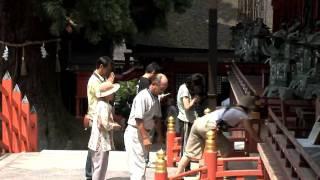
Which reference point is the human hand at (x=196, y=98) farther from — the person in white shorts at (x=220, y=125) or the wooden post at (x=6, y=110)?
the wooden post at (x=6, y=110)

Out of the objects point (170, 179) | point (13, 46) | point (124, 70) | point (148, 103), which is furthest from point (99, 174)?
point (124, 70)

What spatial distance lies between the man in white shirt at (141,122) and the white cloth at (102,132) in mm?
203

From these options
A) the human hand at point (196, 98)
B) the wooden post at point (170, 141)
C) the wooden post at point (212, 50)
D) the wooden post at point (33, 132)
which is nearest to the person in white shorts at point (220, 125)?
the human hand at point (196, 98)

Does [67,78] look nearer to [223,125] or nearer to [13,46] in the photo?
[13,46]

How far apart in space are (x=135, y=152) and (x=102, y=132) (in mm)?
397

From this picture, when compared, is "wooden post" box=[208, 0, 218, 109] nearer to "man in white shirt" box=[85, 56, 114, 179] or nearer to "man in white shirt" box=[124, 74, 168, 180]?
"man in white shirt" box=[85, 56, 114, 179]

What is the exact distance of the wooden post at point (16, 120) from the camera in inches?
367

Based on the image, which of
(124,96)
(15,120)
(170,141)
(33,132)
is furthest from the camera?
(124,96)

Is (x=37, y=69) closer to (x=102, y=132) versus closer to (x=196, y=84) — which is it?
(x=196, y=84)

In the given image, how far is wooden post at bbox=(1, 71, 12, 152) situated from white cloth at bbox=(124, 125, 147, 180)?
3.60 m

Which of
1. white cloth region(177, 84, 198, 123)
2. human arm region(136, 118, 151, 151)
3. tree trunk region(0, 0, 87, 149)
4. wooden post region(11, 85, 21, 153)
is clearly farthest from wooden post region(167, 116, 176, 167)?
tree trunk region(0, 0, 87, 149)

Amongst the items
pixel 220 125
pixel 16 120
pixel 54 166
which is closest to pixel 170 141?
pixel 54 166

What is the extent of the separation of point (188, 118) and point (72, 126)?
714cm

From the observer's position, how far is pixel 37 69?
1333 cm
